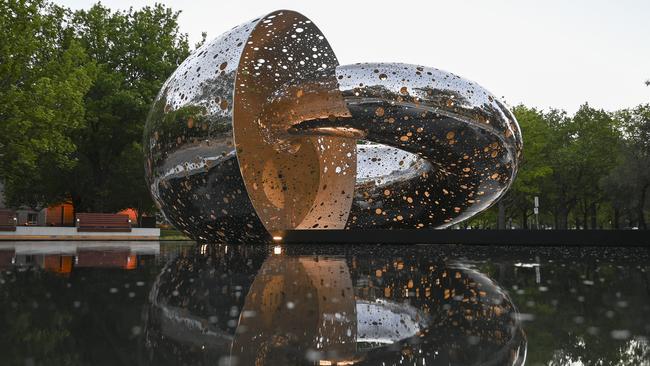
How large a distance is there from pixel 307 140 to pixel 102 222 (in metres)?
17.4

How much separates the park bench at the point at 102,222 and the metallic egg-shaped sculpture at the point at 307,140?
16075 mm

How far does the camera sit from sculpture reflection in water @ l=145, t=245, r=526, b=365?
234 centimetres

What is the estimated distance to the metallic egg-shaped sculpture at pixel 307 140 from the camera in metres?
8.85

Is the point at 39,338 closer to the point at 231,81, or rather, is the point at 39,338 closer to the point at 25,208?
the point at 231,81

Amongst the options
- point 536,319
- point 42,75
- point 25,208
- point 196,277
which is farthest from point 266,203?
point 25,208

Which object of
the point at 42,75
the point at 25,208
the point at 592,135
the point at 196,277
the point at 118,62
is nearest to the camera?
the point at 196,277

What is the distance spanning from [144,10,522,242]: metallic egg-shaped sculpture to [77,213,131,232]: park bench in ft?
52.7

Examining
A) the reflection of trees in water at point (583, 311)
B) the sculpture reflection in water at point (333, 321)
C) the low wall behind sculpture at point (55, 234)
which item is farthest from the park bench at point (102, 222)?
the reflection of trees in water at point (583, 311)

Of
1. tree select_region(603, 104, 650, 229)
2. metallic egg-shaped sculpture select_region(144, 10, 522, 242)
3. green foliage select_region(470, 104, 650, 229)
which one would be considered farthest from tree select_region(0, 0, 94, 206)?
tree select_region(603, 104, 650, 229)

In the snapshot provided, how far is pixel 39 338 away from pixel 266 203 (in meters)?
8.02

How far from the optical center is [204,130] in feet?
31.3

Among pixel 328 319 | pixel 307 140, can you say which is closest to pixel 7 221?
pixel 307 140

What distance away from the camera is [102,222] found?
84.6 feet

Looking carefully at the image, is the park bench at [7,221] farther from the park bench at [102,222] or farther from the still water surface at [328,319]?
the still water surface at [328,319]
